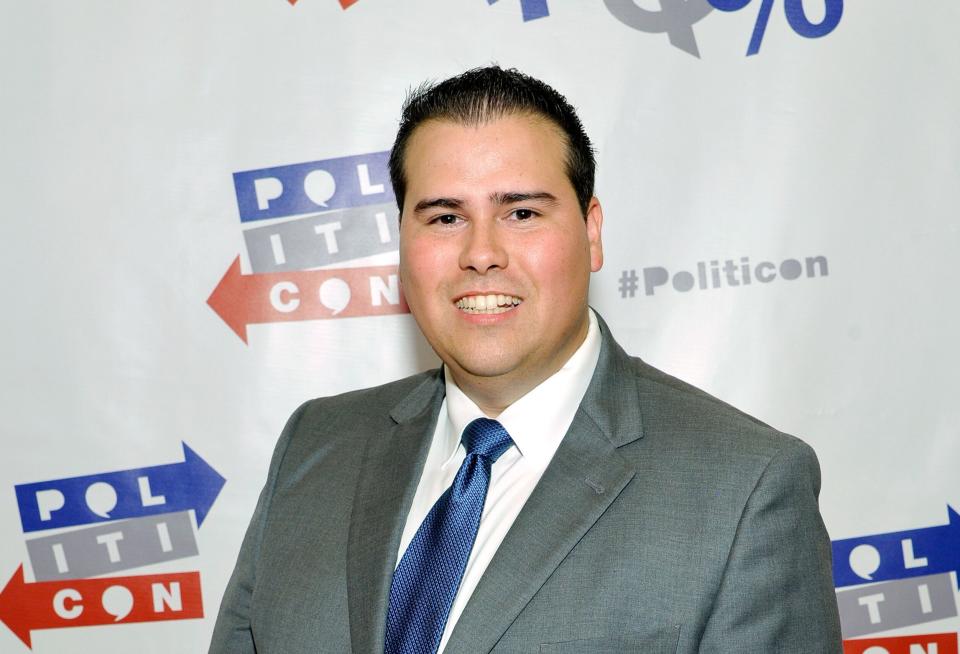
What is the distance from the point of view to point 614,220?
2.18 m

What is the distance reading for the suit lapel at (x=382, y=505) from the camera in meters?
1.30

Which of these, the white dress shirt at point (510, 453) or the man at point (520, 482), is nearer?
the man at point (520, 482)

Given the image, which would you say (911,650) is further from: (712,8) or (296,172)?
(296,172)

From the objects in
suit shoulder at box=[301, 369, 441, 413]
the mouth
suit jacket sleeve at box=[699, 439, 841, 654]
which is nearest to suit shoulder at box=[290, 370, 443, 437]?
suit shoulder at box=[301, 369, 441, 413]

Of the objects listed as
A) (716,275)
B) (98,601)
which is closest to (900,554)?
(716,275)

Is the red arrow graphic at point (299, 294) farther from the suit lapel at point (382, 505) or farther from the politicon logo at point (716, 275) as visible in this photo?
the suit lapel at point (382, 505)

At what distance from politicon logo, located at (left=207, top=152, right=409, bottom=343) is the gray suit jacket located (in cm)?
82

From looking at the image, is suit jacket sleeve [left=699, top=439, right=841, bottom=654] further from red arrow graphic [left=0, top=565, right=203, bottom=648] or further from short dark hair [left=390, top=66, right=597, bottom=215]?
red arrow graphic [left=0, top=565, right=203, bottom=648]

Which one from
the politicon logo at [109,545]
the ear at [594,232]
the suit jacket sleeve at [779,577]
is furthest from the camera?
the politicon logo at [109,545]

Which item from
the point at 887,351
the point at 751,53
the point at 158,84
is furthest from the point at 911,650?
the point at 158,84

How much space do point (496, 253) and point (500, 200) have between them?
0.07m

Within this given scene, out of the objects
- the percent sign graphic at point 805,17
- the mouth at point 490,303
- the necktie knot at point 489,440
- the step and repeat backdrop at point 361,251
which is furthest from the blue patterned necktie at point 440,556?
the percent sign graphic at point 805,17

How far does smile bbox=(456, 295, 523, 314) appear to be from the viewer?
1.34m

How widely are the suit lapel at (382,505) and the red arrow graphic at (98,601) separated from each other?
0.95 meters
